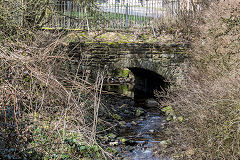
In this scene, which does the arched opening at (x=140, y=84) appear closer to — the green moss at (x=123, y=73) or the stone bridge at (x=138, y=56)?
the green moss at (x=123, y=73)

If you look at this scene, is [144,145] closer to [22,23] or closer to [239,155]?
[239,155]

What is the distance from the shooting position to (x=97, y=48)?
10.9m

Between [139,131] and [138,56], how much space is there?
3398 millimetres

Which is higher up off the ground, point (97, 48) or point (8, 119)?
point (97, 48)

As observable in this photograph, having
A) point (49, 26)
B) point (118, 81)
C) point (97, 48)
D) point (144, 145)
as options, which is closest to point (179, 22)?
point (97, 48)

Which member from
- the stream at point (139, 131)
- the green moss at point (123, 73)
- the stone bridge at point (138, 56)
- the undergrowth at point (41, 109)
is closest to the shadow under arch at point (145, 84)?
the stream at point (139, 131)

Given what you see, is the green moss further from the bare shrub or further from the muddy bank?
the bare shrub

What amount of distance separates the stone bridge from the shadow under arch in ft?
4.41

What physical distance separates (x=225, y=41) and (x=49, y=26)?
6.45 meters

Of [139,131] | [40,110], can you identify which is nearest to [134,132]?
[139,131]

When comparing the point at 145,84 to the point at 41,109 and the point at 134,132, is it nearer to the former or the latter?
the point at 134,132

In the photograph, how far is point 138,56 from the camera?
37.0ft

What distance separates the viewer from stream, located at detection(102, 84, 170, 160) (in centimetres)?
721

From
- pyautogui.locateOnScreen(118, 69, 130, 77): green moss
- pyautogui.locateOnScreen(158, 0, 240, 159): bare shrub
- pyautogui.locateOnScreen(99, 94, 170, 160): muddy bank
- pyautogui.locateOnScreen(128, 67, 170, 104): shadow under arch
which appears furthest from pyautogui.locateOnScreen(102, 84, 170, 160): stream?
pyautogui.locateOnScreen(118, 69, 130, 77): green moss
